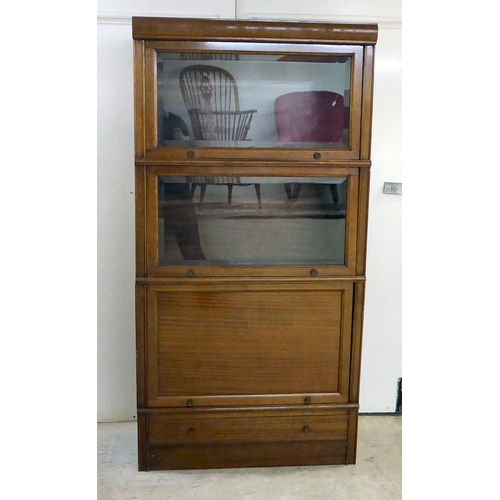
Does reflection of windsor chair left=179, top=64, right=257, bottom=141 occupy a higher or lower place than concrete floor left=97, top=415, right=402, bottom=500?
higher

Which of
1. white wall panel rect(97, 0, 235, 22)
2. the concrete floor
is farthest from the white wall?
the concrete floor

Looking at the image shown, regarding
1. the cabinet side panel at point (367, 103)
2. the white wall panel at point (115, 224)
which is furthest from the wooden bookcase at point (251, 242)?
the white wall panel at point (115, 224)

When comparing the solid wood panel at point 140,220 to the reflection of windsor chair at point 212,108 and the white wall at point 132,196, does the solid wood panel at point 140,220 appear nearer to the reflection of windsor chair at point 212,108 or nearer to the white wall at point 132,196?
the reflection of windsor chair at point 212,108

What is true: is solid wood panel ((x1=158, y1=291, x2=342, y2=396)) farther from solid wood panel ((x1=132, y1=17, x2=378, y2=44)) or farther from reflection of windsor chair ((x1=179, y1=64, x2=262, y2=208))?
solid wood panel ((x1=132, y1=17, x2=378, y2=44))

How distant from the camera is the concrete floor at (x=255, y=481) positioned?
5.89 ft

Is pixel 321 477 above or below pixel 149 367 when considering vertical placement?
below

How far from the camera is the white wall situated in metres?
2.19
